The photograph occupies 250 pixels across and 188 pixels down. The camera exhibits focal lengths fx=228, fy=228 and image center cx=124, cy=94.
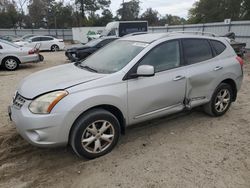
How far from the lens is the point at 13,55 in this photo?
9883 millimetres

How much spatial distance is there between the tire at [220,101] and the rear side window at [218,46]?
63 cm

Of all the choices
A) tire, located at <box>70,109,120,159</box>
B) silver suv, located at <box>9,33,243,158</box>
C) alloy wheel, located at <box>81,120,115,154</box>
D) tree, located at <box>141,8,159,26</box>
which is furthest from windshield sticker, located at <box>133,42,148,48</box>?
tree, located at <box>141,8,159,26</box>

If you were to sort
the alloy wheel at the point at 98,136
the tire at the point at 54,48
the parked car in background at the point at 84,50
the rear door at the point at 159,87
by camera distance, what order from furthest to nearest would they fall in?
the tire at the point at 54,48 → the parked car in background at the point at 84,50 → the rear door at the point at 159,87 → the alloy wheel at the point at 98,136

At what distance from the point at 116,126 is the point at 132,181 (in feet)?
2.61

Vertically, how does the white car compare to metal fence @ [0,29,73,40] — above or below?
below

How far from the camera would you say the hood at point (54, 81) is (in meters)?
2.93

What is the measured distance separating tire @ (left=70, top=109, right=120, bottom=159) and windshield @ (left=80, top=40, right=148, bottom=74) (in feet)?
2.29

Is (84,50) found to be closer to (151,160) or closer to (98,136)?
(98,136)

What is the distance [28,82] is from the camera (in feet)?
11.0

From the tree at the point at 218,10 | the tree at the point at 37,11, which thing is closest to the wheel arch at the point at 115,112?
the tree at the point at 218,10

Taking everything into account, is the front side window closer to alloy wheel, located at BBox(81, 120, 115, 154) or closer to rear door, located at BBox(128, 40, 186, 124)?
rear door, located at BBox(128, 40, 186, 124)

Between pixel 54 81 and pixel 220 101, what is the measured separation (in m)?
3.14

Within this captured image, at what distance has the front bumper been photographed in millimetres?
2738

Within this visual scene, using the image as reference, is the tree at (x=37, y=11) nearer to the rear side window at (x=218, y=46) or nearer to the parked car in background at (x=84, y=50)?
the parked car in background at (x=84, y=50)
